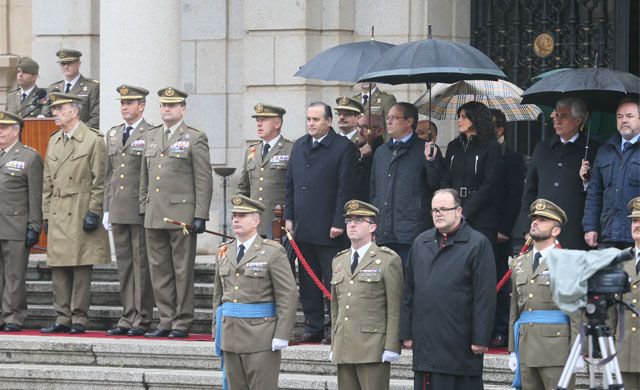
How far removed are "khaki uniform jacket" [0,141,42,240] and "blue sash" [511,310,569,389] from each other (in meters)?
5.23

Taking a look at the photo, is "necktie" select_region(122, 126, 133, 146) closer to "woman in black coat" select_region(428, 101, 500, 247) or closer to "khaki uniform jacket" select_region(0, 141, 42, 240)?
"khaki uniform jacket" select_region(0, 141, 42, 240)

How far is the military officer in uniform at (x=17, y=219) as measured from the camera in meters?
15.2

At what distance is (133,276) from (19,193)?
1296mm

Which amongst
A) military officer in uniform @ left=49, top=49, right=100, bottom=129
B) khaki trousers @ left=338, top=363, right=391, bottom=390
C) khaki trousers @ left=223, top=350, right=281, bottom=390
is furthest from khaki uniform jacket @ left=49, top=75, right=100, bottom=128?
khaki trousers @ left=338, top=363, right=391, bottom=390

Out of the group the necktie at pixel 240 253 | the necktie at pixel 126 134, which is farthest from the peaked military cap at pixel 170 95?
the necktie at pixel 240 253

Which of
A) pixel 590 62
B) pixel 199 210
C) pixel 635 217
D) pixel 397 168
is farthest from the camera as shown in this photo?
pixel 590 62

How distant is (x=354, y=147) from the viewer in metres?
14.1

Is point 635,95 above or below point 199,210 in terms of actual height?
above

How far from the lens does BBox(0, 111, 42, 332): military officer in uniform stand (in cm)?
1523

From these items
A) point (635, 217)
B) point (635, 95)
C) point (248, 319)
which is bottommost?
point (248, 319)

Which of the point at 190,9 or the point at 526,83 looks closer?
the point at 526,83

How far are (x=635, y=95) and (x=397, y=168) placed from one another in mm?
1915

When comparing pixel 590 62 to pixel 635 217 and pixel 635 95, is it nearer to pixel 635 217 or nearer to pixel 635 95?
pixel 635 95

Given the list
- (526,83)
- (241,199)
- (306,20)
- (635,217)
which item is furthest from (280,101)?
(635,217)
